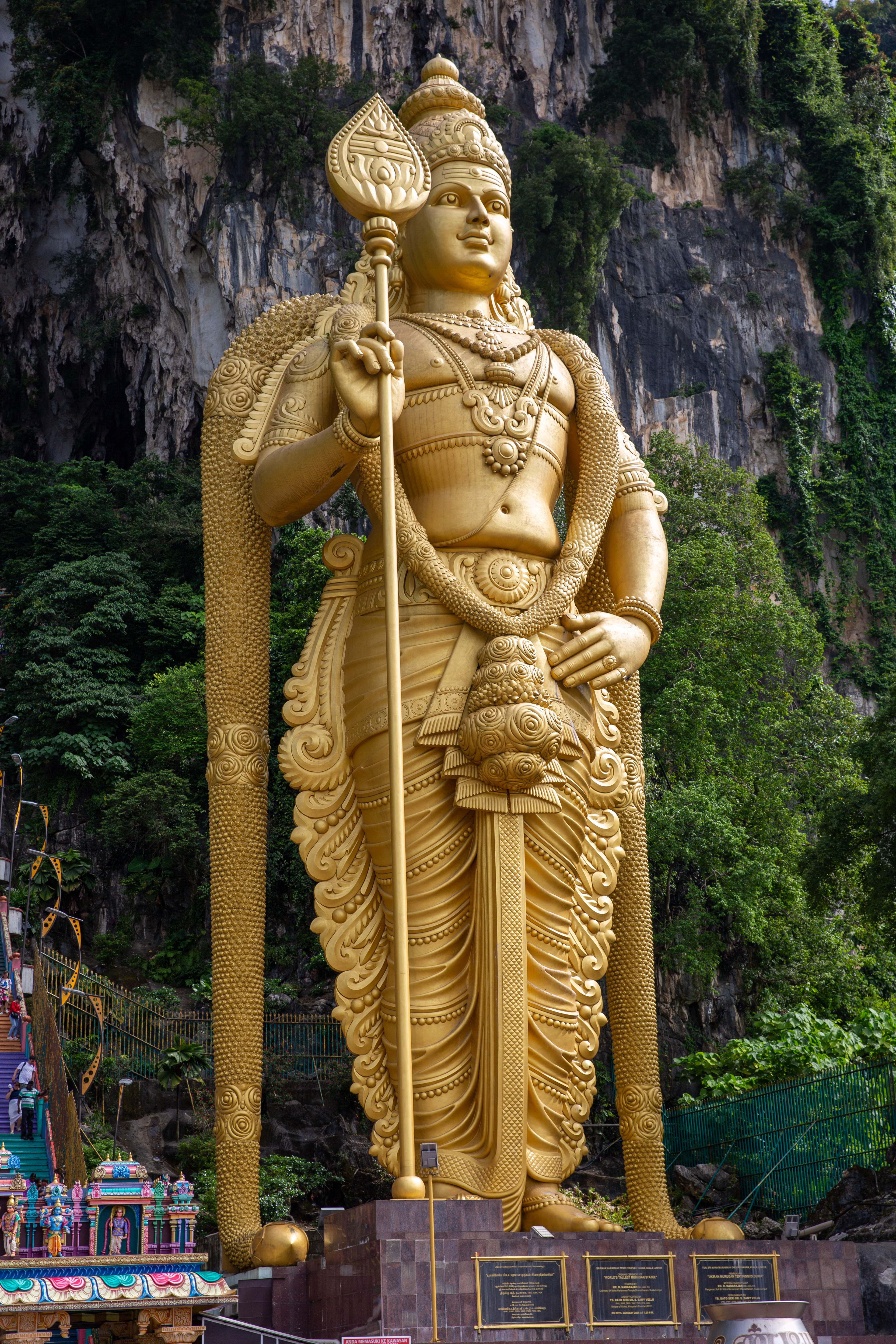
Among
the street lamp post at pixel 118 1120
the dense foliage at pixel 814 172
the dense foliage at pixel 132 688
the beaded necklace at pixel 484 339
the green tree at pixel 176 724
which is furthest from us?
the dense foliage at pixel 814 172

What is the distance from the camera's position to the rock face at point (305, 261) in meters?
26.8

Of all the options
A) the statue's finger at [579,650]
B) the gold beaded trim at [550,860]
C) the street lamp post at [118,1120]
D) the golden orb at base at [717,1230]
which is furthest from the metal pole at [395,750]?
the street lamp post at [118,1120]

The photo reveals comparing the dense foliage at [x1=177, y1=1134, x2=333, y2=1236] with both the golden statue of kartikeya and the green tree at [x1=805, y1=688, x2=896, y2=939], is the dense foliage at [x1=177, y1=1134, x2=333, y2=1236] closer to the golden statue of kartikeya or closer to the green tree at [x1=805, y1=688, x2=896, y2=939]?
the green tree at [x1=805, y1=688, x2=896, y2=939]

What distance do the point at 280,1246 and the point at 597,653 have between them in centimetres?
305

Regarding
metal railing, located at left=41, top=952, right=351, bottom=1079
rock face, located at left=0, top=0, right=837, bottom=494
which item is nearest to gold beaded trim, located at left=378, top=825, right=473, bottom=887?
metal railing, located at left=41, top=952, right=351, bottom=1079

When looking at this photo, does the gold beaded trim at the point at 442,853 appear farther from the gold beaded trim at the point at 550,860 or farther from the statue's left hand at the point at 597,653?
the statue's left hand at the point at 597,653

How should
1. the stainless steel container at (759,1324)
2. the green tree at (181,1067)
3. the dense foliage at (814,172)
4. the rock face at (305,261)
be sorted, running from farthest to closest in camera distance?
the dense foliage at (814,172) → the rock face at (305,261) → the green tree at (181,1067) → the stainless steel container at (759,1324)

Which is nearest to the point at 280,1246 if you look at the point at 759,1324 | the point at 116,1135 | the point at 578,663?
the point at 759,1324

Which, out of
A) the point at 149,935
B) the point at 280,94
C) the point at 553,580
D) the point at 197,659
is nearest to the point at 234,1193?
the point at 553,580

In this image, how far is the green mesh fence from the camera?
33.1ft

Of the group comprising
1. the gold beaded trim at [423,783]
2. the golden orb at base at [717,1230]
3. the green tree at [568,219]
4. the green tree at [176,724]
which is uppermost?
the green tree at [568,219]

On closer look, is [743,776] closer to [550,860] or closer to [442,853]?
[550,860]

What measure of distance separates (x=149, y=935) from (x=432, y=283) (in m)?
Result: 14.6

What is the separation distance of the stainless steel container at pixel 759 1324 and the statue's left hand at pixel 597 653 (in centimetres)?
308
